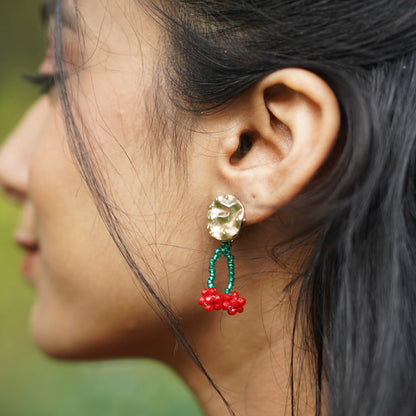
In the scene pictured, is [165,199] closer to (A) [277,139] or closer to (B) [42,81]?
(A) [277,139]

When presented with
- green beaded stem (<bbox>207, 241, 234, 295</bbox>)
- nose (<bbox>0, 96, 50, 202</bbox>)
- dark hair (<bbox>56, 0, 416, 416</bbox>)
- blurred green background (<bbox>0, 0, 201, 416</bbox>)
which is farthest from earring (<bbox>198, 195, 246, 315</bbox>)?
blurred green background (<bbox>0, 0, 201, 416</bbox>)

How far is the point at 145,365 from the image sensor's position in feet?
10.6

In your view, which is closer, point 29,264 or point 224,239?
point 224,239

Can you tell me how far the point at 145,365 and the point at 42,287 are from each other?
198 cm

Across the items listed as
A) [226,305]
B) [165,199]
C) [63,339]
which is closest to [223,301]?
[226,305]

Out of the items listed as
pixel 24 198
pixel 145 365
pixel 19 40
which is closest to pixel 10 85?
pixel 19 40

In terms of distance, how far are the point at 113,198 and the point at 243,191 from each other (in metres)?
0.28

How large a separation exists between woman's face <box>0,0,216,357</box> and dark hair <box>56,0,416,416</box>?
0.34ft

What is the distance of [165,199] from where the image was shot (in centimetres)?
109

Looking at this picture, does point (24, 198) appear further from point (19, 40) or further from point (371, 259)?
point (19, 40)

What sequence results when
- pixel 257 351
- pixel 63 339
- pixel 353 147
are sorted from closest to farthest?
1. pixel 353 147
2. pixel 257 351
3. pixel 63 339

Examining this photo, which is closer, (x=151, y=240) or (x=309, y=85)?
(x=309, y=85)

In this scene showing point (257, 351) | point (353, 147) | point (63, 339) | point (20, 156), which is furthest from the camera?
point (20, 156)

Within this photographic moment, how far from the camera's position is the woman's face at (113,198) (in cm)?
109
